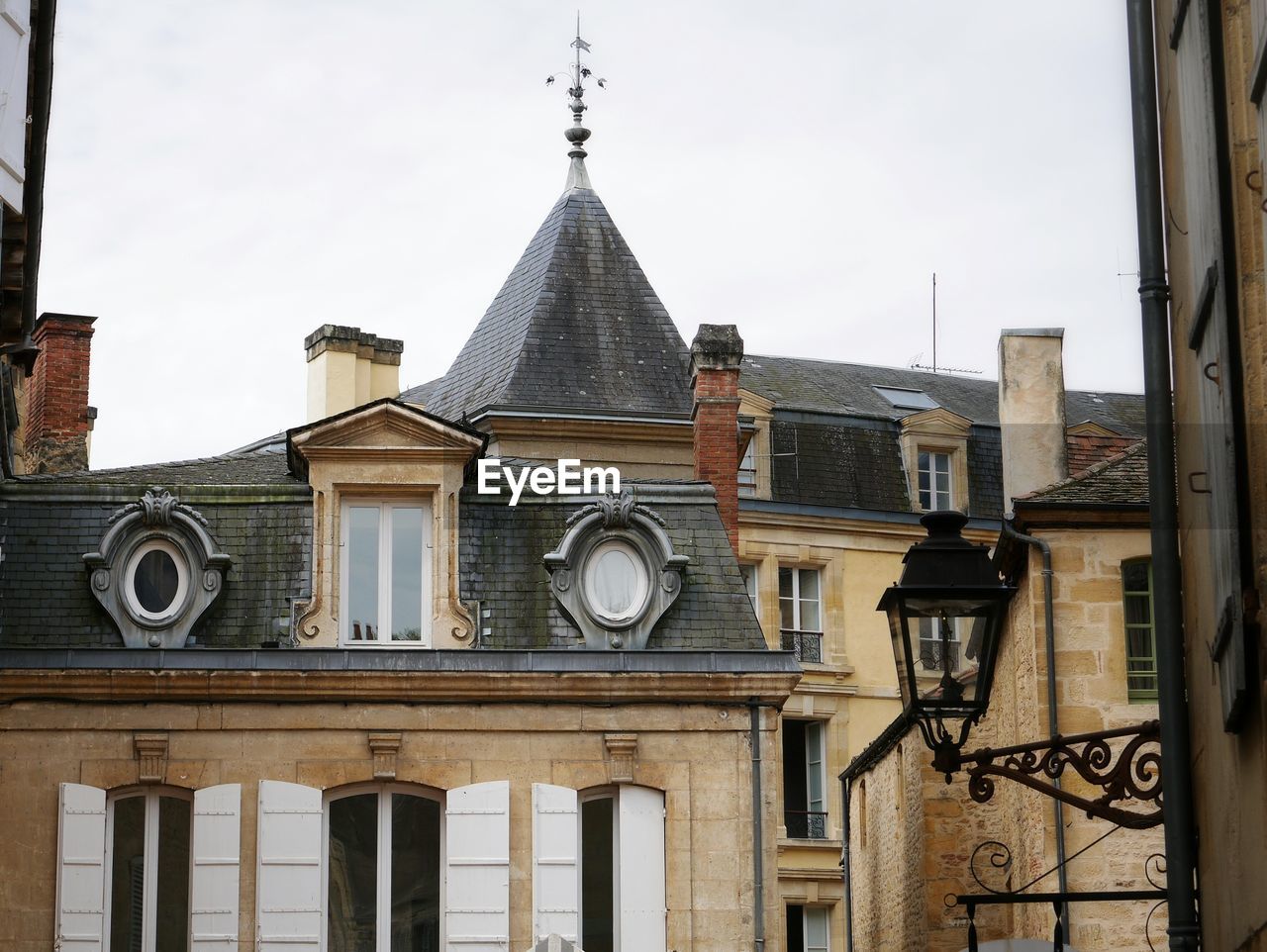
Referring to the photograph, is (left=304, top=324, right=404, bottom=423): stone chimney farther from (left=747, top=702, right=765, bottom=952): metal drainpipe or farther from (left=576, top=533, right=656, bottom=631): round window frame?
(left=747, top=702, right=765, bottom=952): metal drainpipe

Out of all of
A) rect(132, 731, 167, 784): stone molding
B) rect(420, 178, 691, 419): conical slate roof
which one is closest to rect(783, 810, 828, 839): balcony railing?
rect(420, 178, 691, 419): conical slate roof

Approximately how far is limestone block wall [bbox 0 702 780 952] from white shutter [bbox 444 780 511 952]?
0.37 ft

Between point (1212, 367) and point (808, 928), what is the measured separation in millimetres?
26513

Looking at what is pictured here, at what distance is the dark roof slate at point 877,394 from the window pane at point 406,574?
57.7ft

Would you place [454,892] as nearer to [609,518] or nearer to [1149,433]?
[609,518]

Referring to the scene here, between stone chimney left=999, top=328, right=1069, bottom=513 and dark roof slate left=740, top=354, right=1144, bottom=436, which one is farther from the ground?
dark roof slate left=740, top=354, right=1144, bottom=436

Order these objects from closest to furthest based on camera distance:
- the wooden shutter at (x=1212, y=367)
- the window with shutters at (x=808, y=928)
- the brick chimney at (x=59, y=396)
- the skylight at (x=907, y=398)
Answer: the wooden shutter at (x=1212, y=367) < the brick chimney at (x=59, y=396) < the window with shutters at (x=808, y=928) < the skylight at (x=907, y=398)

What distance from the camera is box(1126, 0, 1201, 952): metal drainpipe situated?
8.41 m

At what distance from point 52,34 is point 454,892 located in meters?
7.21

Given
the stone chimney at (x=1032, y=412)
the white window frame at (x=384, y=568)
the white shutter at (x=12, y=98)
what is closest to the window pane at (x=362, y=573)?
the white window frame at (x=384, y=568)

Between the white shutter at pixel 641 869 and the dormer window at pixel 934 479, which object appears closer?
the white shutter at pixel 641 869

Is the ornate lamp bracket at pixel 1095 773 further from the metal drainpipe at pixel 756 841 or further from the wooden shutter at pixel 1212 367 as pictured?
the metal drainpipe at pixel 756 841

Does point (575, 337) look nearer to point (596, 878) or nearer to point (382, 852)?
point (596, 878)

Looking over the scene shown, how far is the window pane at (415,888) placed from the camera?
1850 cm
